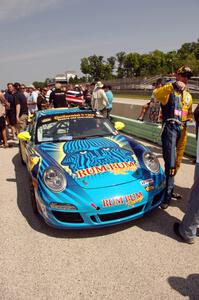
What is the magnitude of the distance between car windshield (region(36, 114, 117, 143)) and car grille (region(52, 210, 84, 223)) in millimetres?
1622

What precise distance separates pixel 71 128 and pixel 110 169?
1528 mm

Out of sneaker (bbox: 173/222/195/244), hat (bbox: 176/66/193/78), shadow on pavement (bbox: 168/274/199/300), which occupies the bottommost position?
shadow on pavement (bbox: 168/274/199/300)

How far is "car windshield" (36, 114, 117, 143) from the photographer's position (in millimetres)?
4645

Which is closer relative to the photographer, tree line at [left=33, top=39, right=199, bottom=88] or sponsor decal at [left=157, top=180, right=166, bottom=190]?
sponsor decal at [left=157, top=180, right=166, bottom=190]

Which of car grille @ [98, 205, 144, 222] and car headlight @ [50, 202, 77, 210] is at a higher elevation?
car headlight @ [50, 202, 77, 210]

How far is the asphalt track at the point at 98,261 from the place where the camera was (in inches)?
97.3

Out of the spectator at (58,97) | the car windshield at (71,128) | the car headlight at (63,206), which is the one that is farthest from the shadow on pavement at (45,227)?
the spectator at (58,97)

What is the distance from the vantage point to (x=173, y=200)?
4.20 metres

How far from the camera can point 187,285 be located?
246 cm

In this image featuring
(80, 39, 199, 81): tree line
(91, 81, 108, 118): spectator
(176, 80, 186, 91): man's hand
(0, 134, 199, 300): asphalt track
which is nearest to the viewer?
(0, 134, 199, 300): asphalt track

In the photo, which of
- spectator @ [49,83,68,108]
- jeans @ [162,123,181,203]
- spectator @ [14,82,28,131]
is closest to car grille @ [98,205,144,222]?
→ jeans @ [162,123,181,203]

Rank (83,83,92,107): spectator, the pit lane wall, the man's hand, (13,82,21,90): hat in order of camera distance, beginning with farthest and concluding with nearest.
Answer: (83,83,92,107): spectator < (13,82,21,90): hat < the pit lane wall < the man's hand

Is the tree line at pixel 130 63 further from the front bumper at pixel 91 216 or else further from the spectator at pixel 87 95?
the front bumper at pixel 91 216

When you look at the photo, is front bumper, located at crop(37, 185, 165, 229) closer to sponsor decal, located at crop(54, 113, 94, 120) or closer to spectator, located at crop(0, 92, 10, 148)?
sponsor decal, located at crop(54, 113, 94, 120)
